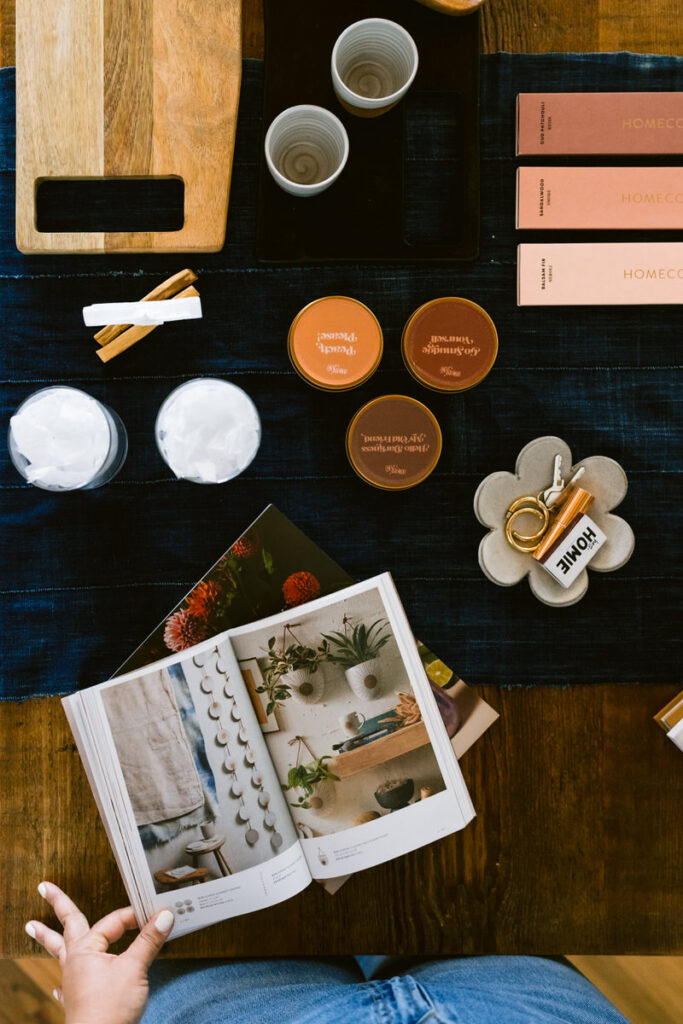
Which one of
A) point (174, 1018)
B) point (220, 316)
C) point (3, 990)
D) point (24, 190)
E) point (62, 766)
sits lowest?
point (3, 990)

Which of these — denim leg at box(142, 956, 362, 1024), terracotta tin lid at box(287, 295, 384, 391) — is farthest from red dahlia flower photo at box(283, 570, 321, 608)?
denim leg at box(142, 956, 362, 1024)

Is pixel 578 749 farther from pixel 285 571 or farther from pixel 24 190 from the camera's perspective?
pixel 24 190

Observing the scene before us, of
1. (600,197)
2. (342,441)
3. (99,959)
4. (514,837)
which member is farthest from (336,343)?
(99,959)

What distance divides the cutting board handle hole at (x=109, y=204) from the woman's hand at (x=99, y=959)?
29.4 inches

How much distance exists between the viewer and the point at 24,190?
31.7 inches

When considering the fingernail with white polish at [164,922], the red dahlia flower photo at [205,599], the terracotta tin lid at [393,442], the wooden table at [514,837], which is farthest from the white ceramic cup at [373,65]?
the fingernail with white polish at [164,922]

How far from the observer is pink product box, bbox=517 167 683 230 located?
2.73 ft

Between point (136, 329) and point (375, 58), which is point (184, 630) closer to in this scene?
point (136, 329)

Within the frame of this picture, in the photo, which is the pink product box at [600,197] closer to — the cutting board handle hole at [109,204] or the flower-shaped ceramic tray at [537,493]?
the flower-shaped ceramic tray at [537,493]

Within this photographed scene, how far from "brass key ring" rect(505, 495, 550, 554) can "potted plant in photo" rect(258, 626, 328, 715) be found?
0.86ft

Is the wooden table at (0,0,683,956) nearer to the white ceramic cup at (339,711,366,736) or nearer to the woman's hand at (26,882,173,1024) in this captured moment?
the woman's hand at (26,882,173,1024)

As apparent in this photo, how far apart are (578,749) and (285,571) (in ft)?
1.31

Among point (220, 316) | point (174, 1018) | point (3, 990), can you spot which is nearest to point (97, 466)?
point (220, 316)

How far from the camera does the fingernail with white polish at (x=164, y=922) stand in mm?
780
